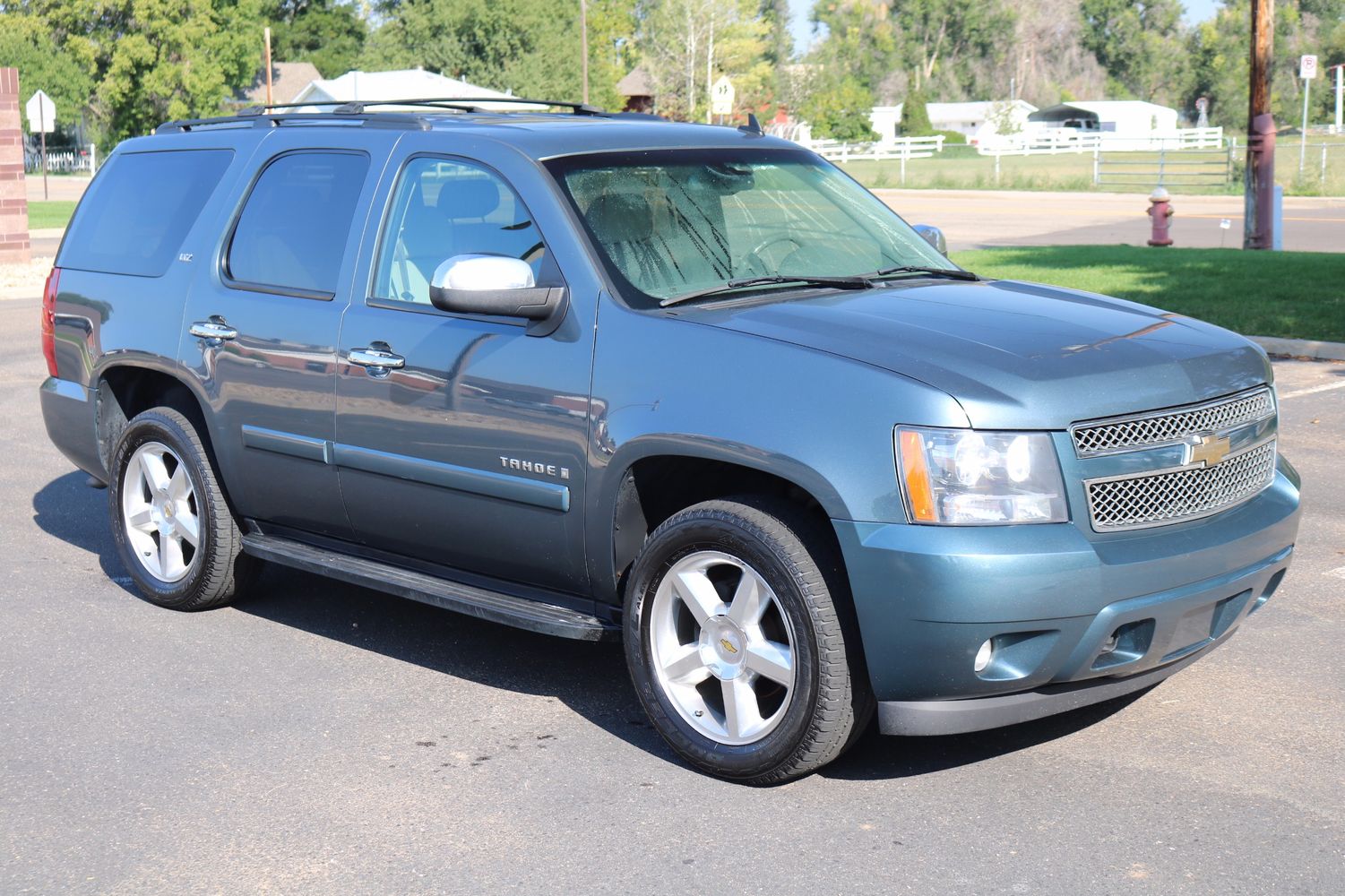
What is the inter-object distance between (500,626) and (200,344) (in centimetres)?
156

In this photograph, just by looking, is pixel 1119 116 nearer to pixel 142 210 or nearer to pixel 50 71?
pixel 50 71

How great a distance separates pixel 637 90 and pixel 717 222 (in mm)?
97329

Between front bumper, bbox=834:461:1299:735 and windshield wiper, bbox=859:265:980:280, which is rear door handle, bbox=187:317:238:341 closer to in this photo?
windshield wiper, bbox=859:265:980:280

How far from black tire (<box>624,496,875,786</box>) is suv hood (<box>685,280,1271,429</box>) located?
0.47m

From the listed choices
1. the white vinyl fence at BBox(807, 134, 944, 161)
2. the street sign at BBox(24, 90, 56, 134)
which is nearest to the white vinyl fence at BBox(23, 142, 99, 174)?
the white vinyl fence at BBox(807, 134, 944, 161)

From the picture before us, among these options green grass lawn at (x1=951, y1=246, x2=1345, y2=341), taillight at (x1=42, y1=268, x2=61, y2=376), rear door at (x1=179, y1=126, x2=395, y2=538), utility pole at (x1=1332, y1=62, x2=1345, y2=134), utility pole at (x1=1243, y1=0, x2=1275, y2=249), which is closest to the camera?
rear door at (x1=179, y1=126, x2=395, y2=538)

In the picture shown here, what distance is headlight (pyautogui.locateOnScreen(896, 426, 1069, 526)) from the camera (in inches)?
157

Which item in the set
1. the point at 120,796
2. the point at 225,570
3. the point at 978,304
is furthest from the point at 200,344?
the point at 978,304

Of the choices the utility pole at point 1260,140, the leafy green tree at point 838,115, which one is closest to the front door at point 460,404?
the utility pole at point 1260,140

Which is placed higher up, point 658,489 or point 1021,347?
point 1021,347

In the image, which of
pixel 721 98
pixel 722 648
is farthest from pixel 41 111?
pixel 721 98

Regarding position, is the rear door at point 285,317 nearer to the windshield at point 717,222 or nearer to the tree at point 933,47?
the windshield at point 717,222

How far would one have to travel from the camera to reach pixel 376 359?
519 cm

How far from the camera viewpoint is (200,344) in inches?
233
